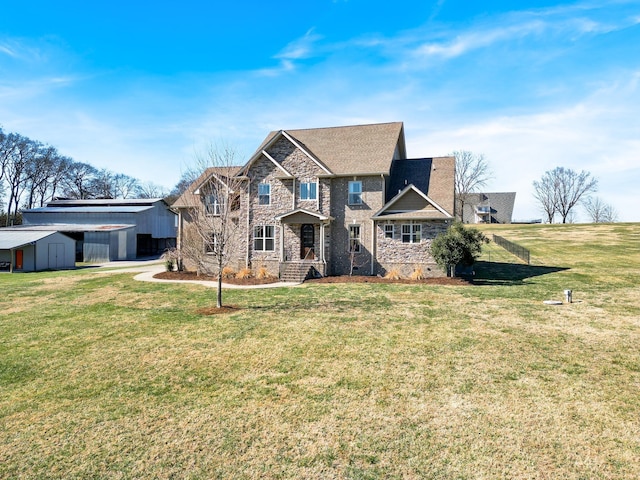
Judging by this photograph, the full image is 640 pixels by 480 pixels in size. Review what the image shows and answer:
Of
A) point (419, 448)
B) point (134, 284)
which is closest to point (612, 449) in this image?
point (419, 448)

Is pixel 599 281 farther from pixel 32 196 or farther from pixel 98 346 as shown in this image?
pixel 32 196

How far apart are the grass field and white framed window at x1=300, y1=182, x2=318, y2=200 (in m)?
10.8

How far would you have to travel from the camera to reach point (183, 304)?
14938 mm

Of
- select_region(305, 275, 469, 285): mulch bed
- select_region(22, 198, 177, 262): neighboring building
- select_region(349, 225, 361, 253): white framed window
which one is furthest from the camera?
select_region(22, 198, 177, 262): neighboring building

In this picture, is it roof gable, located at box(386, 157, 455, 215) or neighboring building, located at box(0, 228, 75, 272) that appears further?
neighboring building, located at box(0, 228, 75, 272)

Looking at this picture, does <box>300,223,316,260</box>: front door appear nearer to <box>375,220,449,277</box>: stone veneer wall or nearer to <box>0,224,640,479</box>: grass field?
<box>375,220,449,277</box>: stone veneer wall

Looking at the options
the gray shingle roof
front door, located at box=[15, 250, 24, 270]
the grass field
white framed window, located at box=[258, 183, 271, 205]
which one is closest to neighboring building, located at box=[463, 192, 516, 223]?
the gray shingle roof

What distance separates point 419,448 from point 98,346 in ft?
29.0

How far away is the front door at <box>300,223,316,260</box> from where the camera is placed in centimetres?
2383

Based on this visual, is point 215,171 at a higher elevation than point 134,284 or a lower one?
higher

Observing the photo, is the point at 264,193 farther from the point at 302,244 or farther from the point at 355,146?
the point at 355,146

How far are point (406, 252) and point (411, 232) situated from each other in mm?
1286

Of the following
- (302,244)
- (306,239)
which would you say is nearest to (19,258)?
(302,244)

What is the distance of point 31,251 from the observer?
101ft
